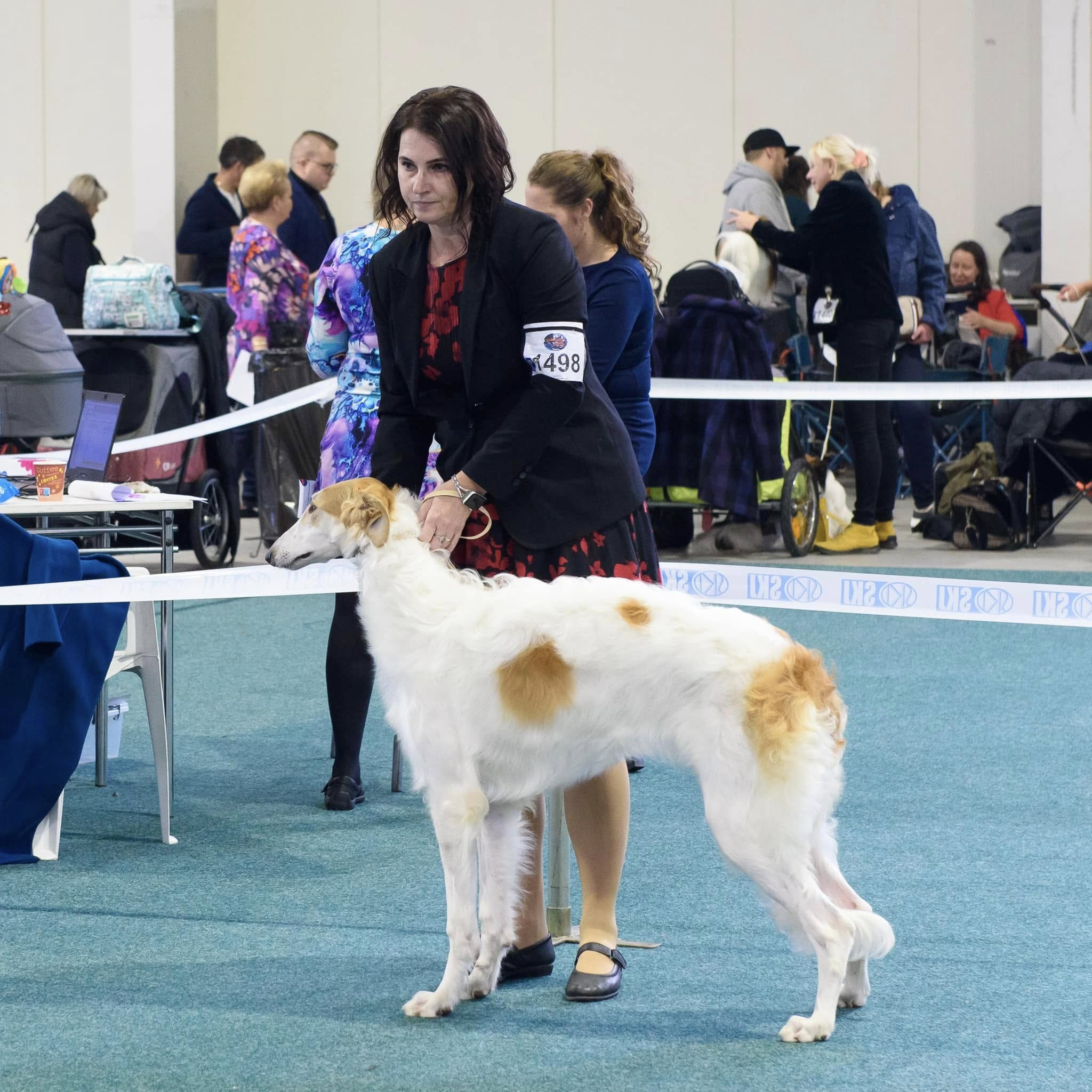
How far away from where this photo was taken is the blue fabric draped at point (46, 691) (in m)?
3.62

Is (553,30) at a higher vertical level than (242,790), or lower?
higher

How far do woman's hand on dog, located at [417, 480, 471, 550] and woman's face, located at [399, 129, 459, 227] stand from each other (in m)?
0.45

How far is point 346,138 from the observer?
13242mm

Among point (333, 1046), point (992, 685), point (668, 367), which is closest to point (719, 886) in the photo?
point (333, 1046)

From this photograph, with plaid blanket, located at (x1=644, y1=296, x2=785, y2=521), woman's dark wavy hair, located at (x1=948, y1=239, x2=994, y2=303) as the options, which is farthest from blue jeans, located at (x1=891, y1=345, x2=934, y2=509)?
woman's dark wavy hair, located at (x1=948, y1=239, x2=994, y2=303)

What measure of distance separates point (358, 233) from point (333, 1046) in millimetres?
2162

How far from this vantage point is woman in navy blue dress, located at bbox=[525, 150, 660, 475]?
374 centimetres

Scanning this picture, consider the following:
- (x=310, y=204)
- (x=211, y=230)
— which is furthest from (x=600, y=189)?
(x=211, y=230)

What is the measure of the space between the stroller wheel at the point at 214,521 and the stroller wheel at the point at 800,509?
8.70 feet

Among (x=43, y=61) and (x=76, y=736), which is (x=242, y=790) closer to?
(x=76, y=736)

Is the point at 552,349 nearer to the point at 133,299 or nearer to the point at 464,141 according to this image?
the point at 464,141

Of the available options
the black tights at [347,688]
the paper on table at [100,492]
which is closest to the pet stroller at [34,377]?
the paper on table at [100,492]

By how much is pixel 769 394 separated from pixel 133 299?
10.7 feet

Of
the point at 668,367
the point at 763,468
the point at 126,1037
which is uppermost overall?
the point at 668,367
